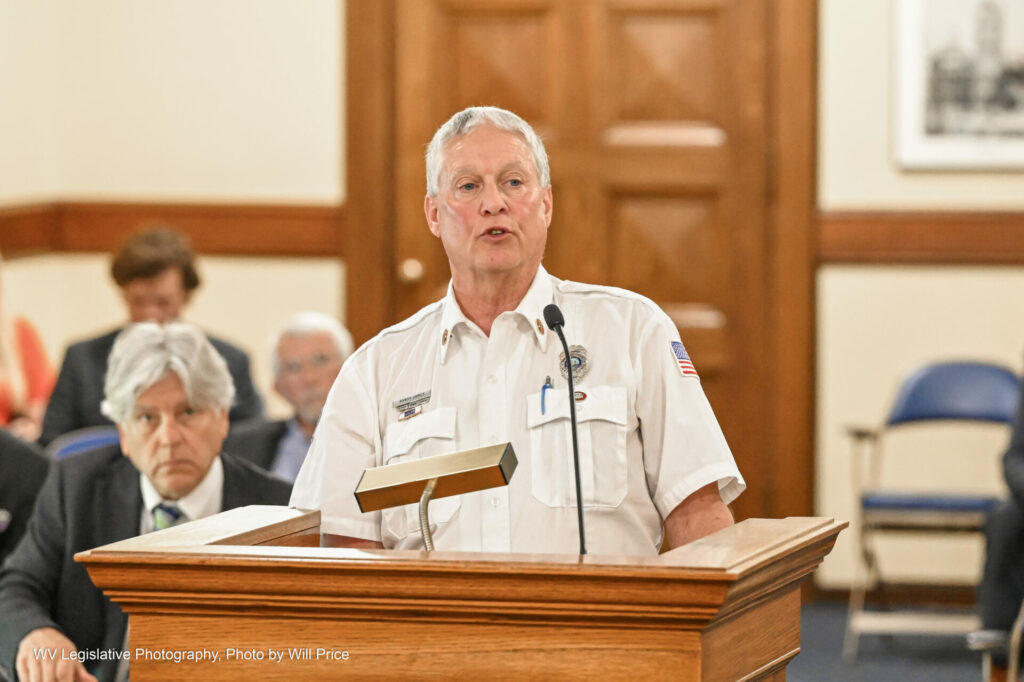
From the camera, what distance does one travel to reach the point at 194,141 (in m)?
6.27

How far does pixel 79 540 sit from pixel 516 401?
1065mm

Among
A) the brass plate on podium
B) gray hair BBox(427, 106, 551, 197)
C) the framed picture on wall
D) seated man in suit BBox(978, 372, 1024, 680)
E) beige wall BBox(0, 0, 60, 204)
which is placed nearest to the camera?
the brass plate on podium

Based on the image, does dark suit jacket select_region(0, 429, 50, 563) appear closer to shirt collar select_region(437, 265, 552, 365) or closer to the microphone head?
shirt collar select_region(437, 265, 552, 365)

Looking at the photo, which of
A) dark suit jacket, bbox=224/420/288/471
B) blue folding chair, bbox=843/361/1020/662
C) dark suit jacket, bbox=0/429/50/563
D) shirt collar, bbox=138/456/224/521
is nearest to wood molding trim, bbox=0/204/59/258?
dark suit jacket, bbox=224/420/288/471

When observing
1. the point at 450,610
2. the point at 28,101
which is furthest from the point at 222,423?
the point at 28,101

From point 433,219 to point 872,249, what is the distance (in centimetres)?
376

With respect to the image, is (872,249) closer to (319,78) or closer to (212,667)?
(319,78)

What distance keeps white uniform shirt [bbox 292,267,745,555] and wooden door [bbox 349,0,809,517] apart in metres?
3.61

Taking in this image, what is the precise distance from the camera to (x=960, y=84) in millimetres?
5828

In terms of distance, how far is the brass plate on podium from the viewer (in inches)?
70.2

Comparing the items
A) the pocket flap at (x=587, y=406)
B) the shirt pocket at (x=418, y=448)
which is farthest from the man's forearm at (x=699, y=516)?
the shirt pocket at (x=418, y=448)

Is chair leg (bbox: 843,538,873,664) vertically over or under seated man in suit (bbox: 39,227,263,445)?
under

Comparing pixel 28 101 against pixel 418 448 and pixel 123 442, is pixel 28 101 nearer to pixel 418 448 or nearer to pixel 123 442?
pixel 123 442

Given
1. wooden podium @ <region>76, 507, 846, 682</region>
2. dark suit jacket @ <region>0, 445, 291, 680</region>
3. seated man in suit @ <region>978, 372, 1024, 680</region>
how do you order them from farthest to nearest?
seated man in suit @ <region>978, 372, 1024, 680</region> < dark suit jacket @ <region>0, 445, 291, 680</region> < wooden podium @ <region>76, 507, 846, 682</region>
